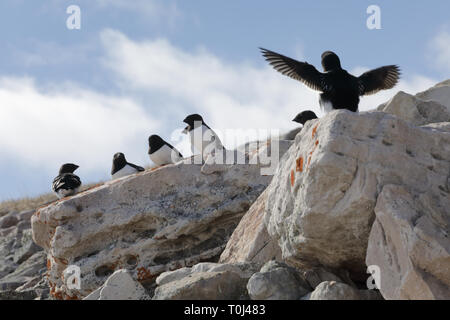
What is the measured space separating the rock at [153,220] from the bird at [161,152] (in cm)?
266

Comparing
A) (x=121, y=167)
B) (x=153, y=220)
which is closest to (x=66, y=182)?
(x=121, y=167)

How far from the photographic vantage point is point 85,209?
848cm

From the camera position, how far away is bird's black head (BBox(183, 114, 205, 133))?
36.1 feet

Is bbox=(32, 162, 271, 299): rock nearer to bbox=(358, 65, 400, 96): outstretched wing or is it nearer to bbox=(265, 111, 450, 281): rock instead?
bbox=(358, 65, 400, 96): outstretched wing

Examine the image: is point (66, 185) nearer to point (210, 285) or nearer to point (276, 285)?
point (210, 285)

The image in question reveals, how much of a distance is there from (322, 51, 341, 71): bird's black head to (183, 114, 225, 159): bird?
8.36 ft

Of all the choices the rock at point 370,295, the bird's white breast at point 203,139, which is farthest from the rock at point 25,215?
the rock at point 370,295

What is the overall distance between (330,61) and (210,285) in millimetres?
4509

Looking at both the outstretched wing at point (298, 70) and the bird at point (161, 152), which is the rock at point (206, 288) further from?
the bird at point (161, 152)

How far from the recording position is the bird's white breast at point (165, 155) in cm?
1123

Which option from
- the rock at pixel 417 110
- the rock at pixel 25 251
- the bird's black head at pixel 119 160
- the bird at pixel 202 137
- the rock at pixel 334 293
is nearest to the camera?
the rock at pixel 334 293

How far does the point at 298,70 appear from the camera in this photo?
28.1 ft
